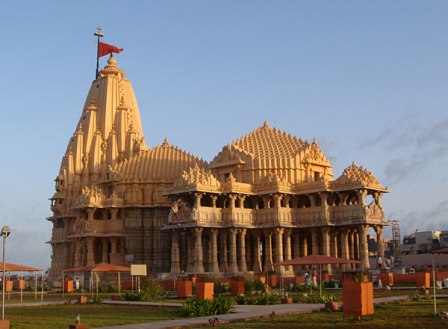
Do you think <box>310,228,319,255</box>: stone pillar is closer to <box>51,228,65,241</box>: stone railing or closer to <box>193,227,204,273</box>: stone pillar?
<box>193,227,204,273</box>: stone pillar

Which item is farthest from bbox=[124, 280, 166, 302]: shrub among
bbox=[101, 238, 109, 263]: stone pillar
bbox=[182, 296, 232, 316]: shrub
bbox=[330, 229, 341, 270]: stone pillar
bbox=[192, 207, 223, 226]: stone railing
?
bbox=[101, 238, 109, 263]: stone pillar

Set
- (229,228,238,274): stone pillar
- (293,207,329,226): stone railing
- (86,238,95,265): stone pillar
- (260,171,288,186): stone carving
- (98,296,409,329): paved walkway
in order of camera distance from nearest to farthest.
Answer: (98,296,409,329): paved walkway
(229,228,238,274): stone pillar
(293,207,329,226): stone railing
(260,171,288,186): stone carving
(86,238,95,265): stone pillar

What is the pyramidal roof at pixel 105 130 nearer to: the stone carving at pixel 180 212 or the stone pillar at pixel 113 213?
the stone pillar at pixel 113 213

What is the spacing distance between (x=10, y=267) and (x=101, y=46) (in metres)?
80.0

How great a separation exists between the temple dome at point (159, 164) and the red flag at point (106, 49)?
3203 centimetres

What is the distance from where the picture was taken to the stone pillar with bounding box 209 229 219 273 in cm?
7526

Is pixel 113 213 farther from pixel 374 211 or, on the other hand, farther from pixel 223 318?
pixel 223 318

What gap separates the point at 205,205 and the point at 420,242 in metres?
77.7

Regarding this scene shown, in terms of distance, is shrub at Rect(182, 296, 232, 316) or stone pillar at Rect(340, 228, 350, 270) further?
stone pillar at Rect(340, 228, 350, 270)

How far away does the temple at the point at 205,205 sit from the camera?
76.9m

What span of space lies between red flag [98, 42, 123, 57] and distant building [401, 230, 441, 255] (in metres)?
72.5

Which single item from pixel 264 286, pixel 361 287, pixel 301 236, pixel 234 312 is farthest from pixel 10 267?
pixel 301 236

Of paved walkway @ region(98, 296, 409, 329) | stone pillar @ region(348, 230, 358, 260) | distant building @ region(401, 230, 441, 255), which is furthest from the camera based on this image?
distant building @ region(401, 230, 441, 255)

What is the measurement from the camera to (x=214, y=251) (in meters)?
76.0
